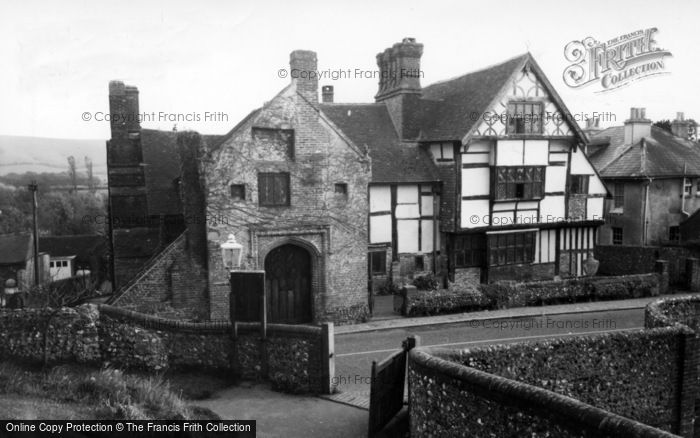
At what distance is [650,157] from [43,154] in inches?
3072

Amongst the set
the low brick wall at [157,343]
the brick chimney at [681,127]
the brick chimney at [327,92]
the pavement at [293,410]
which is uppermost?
the brick chimney at [327,92]

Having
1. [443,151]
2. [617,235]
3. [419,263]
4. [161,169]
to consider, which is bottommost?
[419,263]

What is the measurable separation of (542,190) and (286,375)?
17.9 metres

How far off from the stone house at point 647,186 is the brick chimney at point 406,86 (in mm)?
13534

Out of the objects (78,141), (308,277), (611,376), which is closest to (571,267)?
(308,277)

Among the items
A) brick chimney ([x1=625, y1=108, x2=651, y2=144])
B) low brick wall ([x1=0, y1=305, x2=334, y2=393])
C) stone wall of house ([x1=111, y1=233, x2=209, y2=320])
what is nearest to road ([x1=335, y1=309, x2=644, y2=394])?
low brick wall ([x1=0, y1=305, x2=334, y2=393])

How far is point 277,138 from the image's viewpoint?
1886 cm

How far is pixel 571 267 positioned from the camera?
2848 centimetres

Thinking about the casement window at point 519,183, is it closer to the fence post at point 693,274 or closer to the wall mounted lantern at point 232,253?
the fence post at point 693,274

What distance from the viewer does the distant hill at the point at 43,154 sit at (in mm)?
72000

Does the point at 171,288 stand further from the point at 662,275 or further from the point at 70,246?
the point at 70,246

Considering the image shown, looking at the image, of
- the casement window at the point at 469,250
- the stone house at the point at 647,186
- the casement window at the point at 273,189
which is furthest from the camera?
the stone house at the point at 647,186

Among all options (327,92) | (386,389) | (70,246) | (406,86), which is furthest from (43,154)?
(386,389)

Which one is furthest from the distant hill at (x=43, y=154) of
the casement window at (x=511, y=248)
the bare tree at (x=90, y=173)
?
the casement window at (x=511, y=248)
